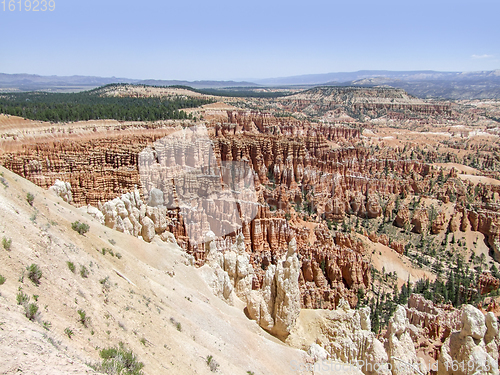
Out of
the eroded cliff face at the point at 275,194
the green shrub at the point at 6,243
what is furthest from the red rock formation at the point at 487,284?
the green shrub at the point at 6,243

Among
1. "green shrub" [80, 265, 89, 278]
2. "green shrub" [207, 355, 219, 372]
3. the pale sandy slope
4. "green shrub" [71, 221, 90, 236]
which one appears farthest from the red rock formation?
"green shrub" [80, 265, 89, 278]

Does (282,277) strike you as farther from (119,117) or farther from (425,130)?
(425,130)

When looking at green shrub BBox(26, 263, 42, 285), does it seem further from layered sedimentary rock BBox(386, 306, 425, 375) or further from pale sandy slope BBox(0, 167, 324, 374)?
layered sedimentary rock BBox(386, 306, 425, 375)

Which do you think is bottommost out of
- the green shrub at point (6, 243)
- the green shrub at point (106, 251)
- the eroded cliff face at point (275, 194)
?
the eroded cliff face at point (275, 194)

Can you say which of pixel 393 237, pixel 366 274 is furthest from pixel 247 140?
pixel 366 274

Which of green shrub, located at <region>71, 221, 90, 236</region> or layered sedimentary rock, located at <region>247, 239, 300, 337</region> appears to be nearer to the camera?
green shrub, located at <region>71, 221, 90, 236</region>

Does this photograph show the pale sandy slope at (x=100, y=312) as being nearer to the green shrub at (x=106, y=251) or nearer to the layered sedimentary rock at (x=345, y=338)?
the green shrub at (x=106, y=251)

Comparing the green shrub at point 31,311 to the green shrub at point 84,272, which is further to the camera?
the green shrub at point 84,272
